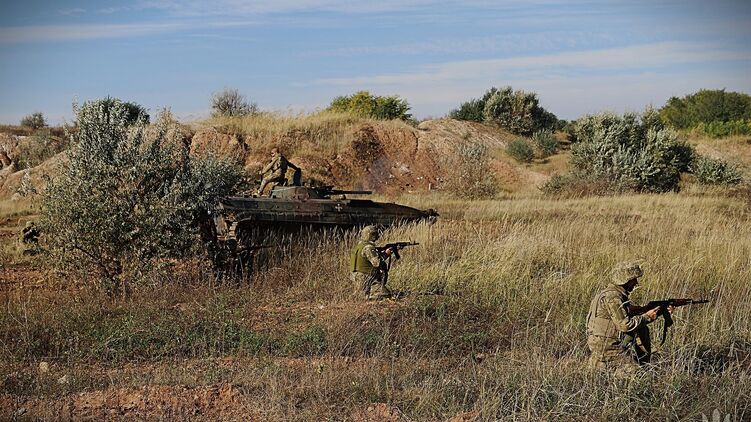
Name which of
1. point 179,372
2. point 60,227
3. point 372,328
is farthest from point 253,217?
point 179,372

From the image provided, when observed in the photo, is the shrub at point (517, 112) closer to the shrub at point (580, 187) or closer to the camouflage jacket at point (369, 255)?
the shrub at point (580, 187)

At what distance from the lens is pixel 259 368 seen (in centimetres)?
681

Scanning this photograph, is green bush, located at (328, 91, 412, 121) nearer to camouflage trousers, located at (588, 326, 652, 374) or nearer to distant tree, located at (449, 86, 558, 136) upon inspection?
distant tree, located at (449, 86, 558, 136)

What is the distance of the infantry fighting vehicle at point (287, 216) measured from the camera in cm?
1271

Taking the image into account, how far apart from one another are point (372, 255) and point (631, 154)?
1804 centimetres

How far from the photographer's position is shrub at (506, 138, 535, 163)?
26873 mm

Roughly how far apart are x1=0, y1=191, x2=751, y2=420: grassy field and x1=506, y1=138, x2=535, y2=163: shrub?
13.2 meters

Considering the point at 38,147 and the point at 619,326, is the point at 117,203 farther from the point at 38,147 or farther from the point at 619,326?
the point at 38,147

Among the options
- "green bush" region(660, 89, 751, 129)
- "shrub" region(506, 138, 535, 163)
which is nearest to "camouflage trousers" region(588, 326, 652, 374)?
"shrub" region(506, 138, 535, 163)

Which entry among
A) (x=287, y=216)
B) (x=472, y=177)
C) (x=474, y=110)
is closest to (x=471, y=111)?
(x=474, y=110)

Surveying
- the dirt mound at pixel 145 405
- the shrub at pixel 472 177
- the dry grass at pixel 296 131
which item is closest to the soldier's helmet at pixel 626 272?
the dirt mound at pixel 145 405

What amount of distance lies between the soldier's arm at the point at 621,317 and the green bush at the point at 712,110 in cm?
3591

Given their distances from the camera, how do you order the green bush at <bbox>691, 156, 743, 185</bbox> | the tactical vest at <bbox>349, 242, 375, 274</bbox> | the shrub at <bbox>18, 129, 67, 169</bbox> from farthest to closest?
the shrub at <bbox>18, 129, 67, 169</bbox> → the green bush at <bbox>691, 156, 743, 185</bbox> → the tactical vest at <bbox>349, 242, 375, 274</bbox>

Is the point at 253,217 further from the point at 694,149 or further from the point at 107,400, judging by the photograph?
the point at 694,149
